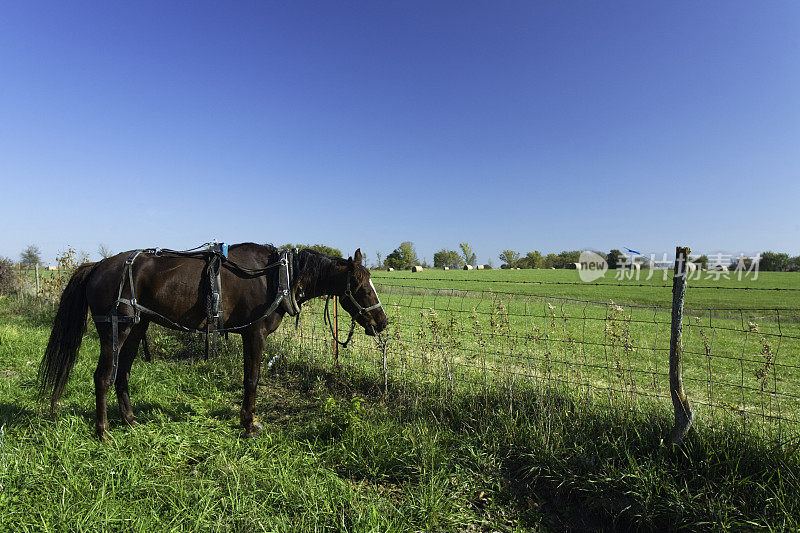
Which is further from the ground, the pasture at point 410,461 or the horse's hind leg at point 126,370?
the horse's hind leg at point 126,370

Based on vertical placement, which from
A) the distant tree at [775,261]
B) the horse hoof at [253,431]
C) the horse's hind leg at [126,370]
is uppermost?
the distant tree at [775,261]

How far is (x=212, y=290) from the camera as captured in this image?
3635 millimetres

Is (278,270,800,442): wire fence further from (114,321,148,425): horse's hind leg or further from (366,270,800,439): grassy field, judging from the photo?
(114,321,148,425): horse's hind leg

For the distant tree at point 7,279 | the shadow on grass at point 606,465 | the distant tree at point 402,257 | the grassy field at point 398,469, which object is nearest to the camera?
the grassy field at point 398,469

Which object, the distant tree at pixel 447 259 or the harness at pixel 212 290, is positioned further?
the distant tree at pixel 447 259

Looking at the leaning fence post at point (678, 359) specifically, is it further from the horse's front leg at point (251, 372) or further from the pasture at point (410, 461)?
the horse's front leg at point (251, 372)

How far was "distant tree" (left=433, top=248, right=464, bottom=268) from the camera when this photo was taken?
82.0m

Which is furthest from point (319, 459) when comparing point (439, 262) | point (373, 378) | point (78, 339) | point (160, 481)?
point (439, 262)

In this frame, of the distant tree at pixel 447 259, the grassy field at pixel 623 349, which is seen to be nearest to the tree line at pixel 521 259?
the distant tree at pixel 447 259

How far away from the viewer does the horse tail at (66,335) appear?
364 centimetres

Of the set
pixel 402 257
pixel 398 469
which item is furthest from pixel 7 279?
pixel 402 257

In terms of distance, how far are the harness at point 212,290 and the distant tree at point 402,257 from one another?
212 feet

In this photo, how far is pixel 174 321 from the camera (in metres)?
3.75

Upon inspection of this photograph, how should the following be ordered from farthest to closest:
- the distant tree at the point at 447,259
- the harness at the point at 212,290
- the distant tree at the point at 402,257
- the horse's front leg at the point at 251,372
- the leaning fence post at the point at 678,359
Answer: the distant tree at the point at 447,259
the distant tree at the point at 402,257
the horse's front leg at the point at 251,372
the harness at the point at 212,290
the leaning fence post at the point at 678,359
